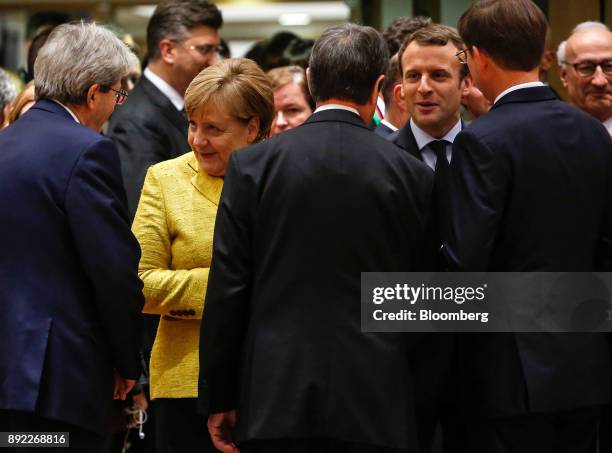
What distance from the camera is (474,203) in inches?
125

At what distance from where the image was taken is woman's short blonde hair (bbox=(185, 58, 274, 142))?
144 inches

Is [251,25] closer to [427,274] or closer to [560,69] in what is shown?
[560,69]

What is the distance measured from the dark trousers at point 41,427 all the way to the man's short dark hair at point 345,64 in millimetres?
1288

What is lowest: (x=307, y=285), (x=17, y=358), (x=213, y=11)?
(x=17, y=358)

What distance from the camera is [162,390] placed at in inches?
141

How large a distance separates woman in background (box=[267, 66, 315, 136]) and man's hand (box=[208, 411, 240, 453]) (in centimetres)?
228

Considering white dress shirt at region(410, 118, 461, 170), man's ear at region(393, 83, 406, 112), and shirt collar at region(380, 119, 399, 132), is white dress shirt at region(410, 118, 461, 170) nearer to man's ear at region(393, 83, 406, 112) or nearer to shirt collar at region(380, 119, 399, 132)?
man's ear at region(393, 83, 406, 112)

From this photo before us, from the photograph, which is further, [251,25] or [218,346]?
[251,25]

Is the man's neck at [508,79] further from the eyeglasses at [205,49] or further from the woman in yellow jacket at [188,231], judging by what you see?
the eyeglasses at [205,49]

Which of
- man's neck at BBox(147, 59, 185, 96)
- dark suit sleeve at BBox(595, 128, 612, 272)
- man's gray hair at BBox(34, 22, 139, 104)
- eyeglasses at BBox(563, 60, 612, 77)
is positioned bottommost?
dark suit sleeve at BBox(595, 128, 612, 272)

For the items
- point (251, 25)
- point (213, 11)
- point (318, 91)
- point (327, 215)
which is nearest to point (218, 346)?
point (327, 215)

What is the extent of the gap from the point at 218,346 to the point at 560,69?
3156mm

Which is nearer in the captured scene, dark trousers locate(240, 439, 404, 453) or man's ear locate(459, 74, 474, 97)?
dark trousers locate(240, 439, 404, 453)

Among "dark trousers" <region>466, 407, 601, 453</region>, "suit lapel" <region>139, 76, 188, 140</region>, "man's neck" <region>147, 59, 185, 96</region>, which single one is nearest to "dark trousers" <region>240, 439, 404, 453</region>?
"dark trousers" <region>466, 407, 601, 453</region>
